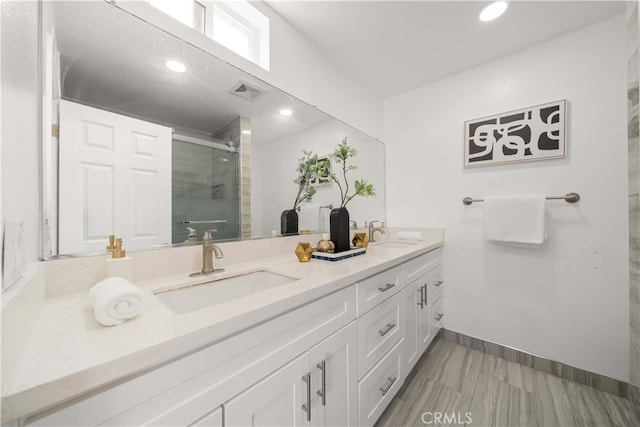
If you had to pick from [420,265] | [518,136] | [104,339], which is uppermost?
[518,136]

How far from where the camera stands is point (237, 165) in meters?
1.12

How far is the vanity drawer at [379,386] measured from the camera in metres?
0.95

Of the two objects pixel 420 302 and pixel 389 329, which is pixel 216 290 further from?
pixel 420 302

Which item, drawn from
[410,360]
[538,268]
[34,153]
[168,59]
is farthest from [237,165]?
[538,268]

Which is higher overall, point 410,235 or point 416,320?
point 410,235

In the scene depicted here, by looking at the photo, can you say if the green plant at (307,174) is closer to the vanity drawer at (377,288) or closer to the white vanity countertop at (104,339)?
the vanity drawer at (377,288)

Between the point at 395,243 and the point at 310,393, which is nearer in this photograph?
the point at 310,393

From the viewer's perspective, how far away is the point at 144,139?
862 mm

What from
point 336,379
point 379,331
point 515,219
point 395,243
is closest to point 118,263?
point 336,379

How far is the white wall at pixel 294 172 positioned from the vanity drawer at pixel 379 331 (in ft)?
2.24

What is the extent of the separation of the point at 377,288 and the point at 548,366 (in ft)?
4.77

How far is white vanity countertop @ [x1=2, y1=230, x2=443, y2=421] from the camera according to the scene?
315mm

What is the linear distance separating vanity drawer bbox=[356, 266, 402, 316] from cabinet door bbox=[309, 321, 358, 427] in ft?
0.35

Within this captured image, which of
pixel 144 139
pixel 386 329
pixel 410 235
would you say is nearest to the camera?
pixel 144 139
